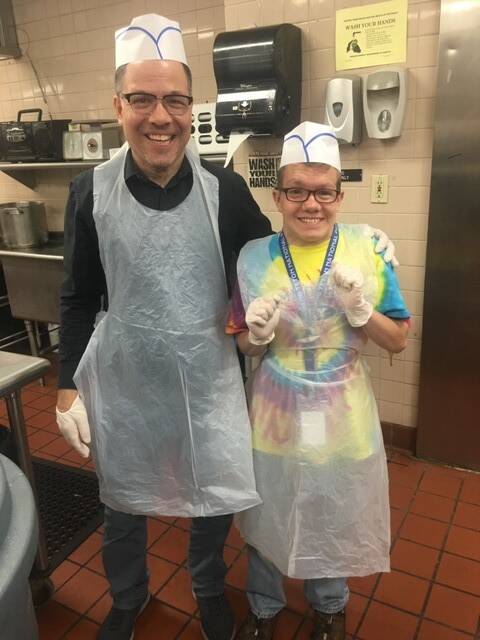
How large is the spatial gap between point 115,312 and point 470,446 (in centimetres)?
174

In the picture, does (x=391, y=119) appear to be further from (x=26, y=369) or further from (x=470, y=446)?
(x=26, y=369)

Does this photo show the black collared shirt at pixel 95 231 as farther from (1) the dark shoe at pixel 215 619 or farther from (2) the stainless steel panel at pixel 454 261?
(2) the stainless steel panel at pixel 454 261

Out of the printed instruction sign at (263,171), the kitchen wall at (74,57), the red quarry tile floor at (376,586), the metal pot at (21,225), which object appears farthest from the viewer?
the metal pot at (21,225)

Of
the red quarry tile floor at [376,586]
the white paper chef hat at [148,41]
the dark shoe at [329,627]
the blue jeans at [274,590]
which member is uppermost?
the white paper chef hat at [148,41]

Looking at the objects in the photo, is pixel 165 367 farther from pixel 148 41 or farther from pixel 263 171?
pixel 263 171

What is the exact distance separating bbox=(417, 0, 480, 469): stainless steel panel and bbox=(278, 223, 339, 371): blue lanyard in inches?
39.4

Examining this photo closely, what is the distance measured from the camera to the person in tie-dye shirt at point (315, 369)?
1.19 metres

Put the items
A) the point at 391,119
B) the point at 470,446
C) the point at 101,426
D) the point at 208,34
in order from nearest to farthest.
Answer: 1. the point at 101,426
2. the point at 391,119
3. the point at 470,446
4. the point at 208,34

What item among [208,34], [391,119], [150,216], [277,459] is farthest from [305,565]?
[208,34]

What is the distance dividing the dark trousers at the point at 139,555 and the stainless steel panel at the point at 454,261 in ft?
3.99

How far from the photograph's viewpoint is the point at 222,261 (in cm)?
129

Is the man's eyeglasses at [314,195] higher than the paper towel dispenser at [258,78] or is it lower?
lower

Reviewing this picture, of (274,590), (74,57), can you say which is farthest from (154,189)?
(74,57)

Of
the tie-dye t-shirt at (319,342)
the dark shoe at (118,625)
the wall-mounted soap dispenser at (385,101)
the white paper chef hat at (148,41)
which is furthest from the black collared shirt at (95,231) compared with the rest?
the wall-mounted soap dispenser at (385,101)
